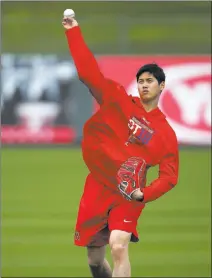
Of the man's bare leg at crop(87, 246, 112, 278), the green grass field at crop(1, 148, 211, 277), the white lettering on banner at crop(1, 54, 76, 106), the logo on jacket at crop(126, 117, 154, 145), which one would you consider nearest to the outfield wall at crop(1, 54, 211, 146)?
the white lettering on banner at crop(1, 54, 76, 106)

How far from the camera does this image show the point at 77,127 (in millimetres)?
18391

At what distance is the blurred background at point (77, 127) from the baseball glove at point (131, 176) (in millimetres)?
2344

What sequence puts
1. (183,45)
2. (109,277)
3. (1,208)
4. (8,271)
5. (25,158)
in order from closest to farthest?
1. (109,277)
2. (8,271)
3. (1,208)
4. (25,158)
5. (183,45)

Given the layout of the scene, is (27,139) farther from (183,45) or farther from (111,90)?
(111,90)

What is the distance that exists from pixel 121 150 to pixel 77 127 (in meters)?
12.3

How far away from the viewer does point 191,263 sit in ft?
28.8

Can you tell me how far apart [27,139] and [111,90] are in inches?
492

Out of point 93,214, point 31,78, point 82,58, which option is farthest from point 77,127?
point 82,58

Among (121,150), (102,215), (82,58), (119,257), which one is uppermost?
(82,58)

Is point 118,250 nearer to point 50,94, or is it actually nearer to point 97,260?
point 97,260

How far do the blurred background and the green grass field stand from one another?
1cm

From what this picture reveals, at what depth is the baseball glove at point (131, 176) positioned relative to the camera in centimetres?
594

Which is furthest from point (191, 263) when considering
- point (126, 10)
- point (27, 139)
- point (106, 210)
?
point (126, 10)

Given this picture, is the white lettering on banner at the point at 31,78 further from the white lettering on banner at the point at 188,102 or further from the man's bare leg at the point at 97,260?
the man's bare leg at the point at 97,260
